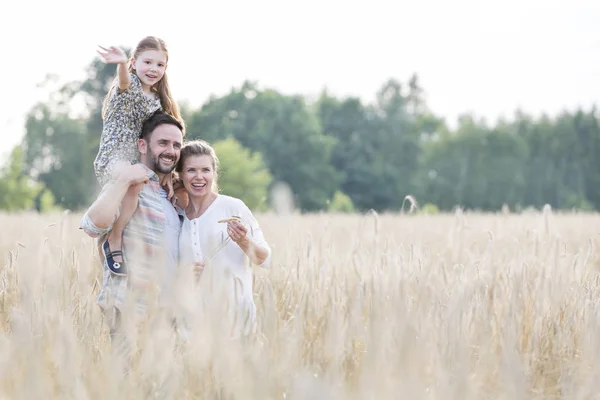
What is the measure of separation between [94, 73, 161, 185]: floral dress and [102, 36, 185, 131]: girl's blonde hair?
0.28 ft

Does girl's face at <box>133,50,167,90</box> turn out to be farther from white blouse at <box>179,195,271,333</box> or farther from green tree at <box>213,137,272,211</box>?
green tree at <box>213,137,272,211</box>

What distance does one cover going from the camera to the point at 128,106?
3.41 metres

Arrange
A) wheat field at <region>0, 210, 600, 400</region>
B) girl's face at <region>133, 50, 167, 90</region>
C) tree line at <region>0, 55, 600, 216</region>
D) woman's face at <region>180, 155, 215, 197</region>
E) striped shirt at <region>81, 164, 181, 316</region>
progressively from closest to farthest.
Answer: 1. wheat field at <region>0, 210, 600, 400</region>
2. striped shirt at <region>81, 164, 181, 316</region>
3. woman's face at <region>180, 155, 215, 197</region>
4. girl's face at <region>133, 50, 167, 90</region>
5. tree line at <region>0, 55, 600, 216</region>

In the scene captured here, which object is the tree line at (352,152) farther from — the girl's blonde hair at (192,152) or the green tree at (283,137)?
the girl's blonde hair at (192,152)

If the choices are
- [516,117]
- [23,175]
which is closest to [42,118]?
[23,175]

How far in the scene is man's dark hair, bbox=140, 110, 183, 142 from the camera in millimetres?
3279

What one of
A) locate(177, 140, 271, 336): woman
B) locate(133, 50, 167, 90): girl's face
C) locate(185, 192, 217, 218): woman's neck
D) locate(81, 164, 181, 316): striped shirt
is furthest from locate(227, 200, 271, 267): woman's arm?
locate(133, 50, 167, 90): girl's face

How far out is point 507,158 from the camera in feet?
167

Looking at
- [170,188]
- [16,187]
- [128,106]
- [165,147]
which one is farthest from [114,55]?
[16,187]

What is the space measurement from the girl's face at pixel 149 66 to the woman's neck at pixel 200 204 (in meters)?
0.63

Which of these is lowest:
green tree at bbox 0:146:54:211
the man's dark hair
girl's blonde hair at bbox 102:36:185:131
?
green tree at bbox 0:146:54:211

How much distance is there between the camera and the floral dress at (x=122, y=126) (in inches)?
132

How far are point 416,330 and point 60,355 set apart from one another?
866mm

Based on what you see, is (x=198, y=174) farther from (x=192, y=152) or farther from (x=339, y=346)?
(x=339, y=346)
